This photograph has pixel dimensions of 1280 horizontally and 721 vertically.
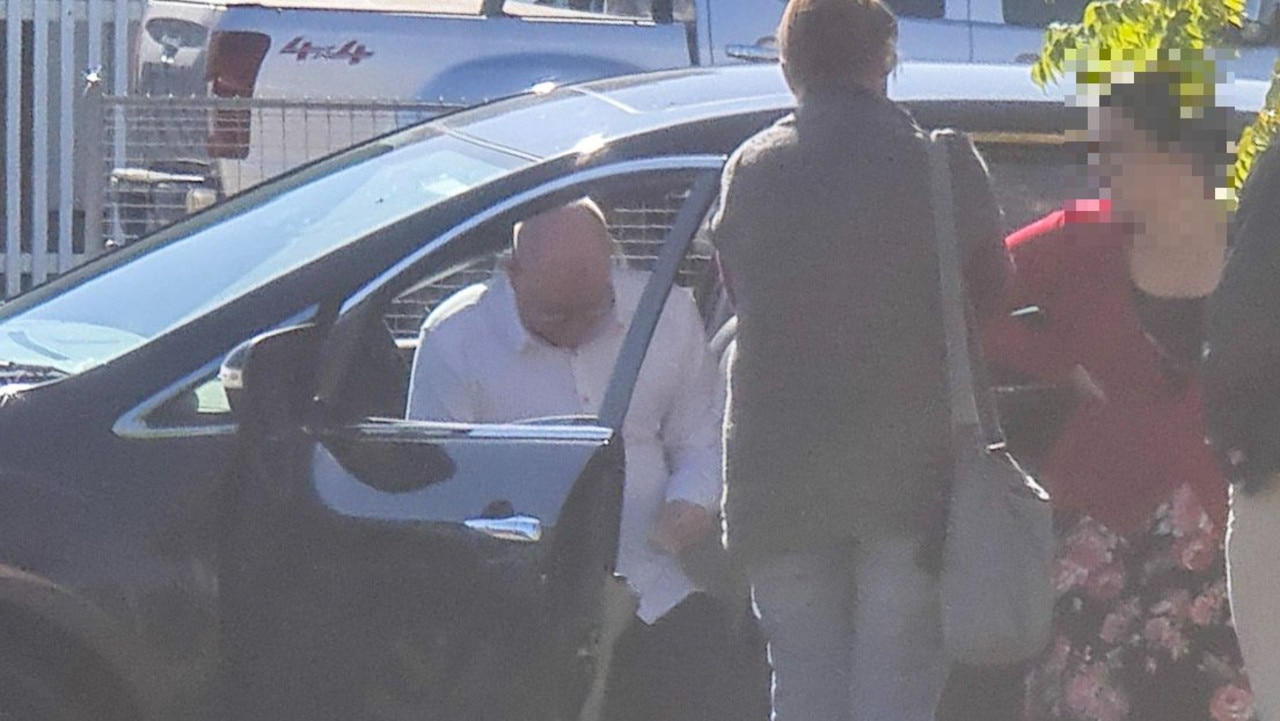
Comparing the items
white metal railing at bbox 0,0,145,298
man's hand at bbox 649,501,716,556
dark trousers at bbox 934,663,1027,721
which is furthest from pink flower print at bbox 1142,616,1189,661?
white metal railing at bbox 0,0,145,298

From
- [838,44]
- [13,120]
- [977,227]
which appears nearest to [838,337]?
[977,227]

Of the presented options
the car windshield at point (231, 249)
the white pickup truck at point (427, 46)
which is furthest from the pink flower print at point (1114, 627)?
the white pickup truck at point (427, 46)

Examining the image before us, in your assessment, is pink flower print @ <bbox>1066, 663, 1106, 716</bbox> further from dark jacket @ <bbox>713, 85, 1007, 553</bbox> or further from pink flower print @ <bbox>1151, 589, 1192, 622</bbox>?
dark jacket @ <bbox>713, 85, 1007, 553</bbox>

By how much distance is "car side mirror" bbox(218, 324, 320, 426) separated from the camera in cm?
411

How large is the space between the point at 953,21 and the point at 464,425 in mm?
5865

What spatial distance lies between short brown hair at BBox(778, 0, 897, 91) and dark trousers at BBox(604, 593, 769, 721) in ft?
3.31

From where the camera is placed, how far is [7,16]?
484 inches

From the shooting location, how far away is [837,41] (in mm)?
3871

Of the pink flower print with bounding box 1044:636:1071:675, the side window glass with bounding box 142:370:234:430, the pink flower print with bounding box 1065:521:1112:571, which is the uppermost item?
the side window glass with bounding box 142:370:234:430

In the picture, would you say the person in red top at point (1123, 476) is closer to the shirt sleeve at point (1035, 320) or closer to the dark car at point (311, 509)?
the shirt sleeve at point (1035, 320)

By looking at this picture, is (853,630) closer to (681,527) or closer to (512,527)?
(681,527)

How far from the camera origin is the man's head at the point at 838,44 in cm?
387

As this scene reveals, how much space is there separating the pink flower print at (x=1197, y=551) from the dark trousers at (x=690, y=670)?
0.78 meters

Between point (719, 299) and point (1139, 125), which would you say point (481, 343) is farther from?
point (1139, 125)
